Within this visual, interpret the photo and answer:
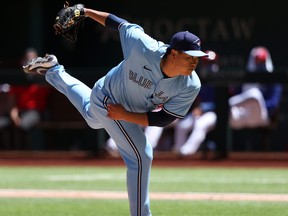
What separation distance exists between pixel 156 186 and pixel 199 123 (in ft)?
11.7

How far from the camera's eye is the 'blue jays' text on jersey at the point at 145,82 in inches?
265

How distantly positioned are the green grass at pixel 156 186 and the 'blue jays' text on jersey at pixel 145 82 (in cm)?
138

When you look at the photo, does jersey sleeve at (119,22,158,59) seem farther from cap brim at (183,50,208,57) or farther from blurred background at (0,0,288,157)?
blurred background at (0,0,288,157)

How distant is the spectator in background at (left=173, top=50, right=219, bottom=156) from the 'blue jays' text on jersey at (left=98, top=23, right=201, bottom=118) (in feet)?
22.4

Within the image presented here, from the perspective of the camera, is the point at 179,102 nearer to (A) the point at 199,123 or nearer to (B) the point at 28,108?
(A) the point at 199,123

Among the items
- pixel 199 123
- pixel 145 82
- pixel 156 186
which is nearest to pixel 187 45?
pixel 145 82

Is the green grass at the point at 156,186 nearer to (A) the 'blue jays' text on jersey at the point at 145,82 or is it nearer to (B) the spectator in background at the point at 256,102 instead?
(A) the 'blue jays' text on jersey at the point at 145,82

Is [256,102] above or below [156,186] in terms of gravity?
above

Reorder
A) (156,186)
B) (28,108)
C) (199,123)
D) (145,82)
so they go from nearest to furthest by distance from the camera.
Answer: (145,82) < (156,186) < (199,123) < (28,108)

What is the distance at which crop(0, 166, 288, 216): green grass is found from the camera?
26.6ft

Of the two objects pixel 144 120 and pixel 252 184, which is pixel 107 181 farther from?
pixel 144 120

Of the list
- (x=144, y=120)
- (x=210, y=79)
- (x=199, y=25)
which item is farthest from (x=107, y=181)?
(x=199, y=25)

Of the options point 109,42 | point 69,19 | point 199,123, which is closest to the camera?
point 69,19

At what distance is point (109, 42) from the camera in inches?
691
